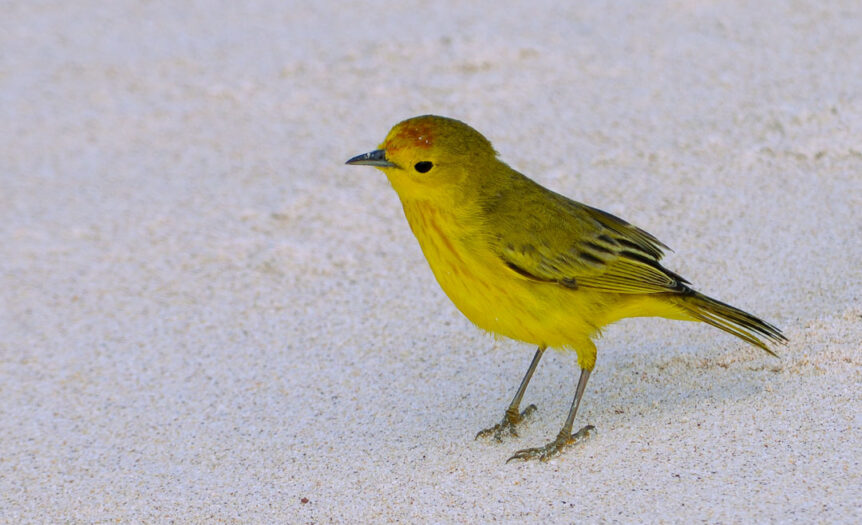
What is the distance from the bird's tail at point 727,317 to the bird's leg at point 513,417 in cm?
60

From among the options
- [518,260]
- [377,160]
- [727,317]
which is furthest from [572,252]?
[377,160]

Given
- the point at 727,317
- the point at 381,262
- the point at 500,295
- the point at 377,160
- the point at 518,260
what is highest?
the point at 377,160

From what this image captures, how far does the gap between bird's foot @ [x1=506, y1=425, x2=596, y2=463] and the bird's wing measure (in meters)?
0.56

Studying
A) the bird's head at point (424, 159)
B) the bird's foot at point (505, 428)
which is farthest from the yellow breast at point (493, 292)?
the bird's foot at point (505, 428)

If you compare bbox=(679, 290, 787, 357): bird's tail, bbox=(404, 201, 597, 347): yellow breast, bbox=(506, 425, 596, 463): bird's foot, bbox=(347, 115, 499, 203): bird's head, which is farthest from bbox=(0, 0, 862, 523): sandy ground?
bbox=(347, 115, 499, 203): bird's head

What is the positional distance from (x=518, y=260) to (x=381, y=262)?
1.67 m

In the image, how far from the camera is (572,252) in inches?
159

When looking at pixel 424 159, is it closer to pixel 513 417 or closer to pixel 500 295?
pixel 500 295

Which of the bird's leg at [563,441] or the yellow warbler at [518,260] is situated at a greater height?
the yellow warbler at [518,260]

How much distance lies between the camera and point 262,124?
22.8 feet

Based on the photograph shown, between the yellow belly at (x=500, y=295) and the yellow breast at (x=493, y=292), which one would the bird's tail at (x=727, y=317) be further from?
the yellow breast at (x=493, y=292)

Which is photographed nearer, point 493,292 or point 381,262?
point 493,292

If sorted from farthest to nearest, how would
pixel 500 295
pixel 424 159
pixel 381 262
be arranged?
1. pixel 381 262
2. pixel 424 159
3. pixel 500 295

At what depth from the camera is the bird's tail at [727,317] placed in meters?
4.03
